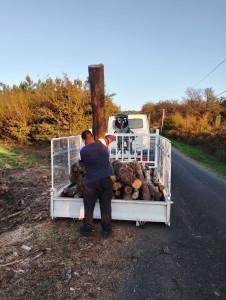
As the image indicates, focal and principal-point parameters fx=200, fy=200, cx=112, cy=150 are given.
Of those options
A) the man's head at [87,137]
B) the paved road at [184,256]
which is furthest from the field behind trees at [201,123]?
the man's head at [87,137]

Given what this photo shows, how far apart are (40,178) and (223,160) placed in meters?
9.44

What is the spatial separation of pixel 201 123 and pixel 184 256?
18039mm

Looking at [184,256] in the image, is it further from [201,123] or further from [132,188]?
[201,123]

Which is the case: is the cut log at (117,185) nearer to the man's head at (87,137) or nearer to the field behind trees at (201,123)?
the man's head at (87,137)

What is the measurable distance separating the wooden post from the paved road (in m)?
2.26

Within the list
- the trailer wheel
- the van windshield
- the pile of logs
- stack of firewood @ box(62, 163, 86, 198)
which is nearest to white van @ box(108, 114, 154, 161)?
the van windshield

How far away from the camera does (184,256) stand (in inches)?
121

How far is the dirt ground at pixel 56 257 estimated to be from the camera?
7.87 feet

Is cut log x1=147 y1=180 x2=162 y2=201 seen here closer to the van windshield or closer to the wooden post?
the wooden post

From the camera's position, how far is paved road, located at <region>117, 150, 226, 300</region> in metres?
2.39

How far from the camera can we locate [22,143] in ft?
50.9

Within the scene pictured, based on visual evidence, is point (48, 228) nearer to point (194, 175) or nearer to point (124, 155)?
point (124, 155)

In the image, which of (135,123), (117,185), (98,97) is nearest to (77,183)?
(117,185)

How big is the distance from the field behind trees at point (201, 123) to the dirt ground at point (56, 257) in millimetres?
9950
